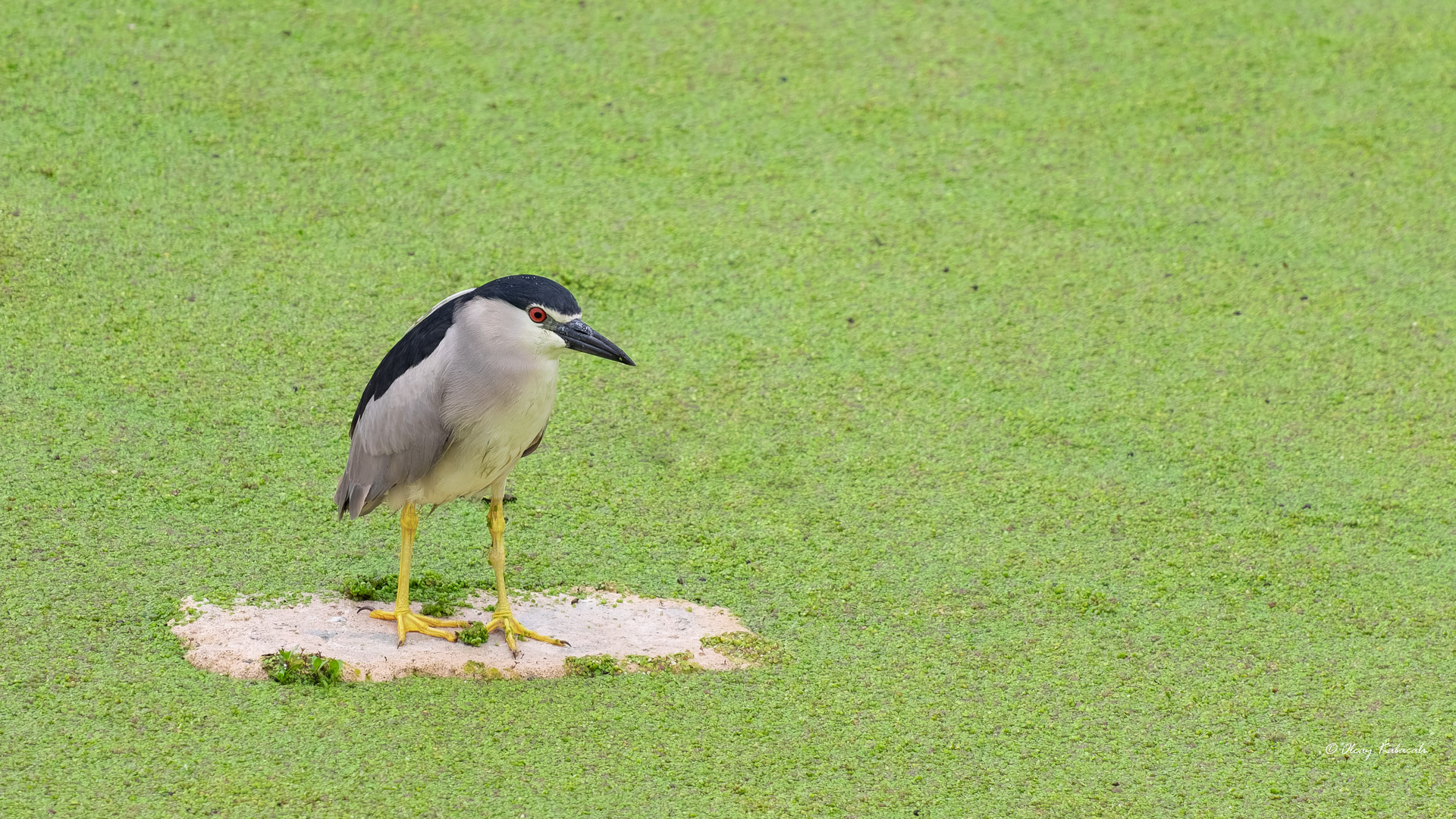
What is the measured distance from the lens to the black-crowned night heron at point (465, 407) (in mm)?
3461

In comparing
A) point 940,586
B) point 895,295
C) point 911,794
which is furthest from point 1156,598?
point 895,295

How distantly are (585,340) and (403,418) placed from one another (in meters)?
0.55

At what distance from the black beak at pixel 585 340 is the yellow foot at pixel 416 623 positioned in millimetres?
852

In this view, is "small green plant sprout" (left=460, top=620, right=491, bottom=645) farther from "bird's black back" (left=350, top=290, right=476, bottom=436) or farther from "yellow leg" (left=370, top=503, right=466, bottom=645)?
"bird's black back" (left=350, top=290, right=476, bottom=436)

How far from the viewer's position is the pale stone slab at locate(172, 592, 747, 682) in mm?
3510

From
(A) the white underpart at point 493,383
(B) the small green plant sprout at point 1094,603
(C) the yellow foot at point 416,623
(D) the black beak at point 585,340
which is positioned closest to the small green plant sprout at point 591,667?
(C) the yellow foot at point 416,623

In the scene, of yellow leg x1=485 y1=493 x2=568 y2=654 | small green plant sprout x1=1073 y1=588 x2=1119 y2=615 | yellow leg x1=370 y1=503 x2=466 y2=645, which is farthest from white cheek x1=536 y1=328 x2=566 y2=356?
small green plant sprout x1=1073 y1=588 x2=1119 y2=615

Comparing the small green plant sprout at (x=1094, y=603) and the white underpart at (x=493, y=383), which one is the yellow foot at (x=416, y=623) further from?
the small green plant sprout at (x=1094, y=603)

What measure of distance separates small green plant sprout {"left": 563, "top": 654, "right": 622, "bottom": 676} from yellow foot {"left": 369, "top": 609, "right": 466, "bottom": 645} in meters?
0.32

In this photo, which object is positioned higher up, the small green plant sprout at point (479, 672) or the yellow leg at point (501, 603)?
the yellow leg at point (501, 603)

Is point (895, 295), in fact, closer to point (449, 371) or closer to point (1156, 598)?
point (1156, 598)

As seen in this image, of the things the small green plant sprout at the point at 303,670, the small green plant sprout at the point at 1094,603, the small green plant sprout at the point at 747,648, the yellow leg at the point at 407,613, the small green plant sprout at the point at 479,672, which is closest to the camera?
the small green plant sprout at the point at 303,670

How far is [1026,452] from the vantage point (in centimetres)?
488

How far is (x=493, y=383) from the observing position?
3.49 meters
